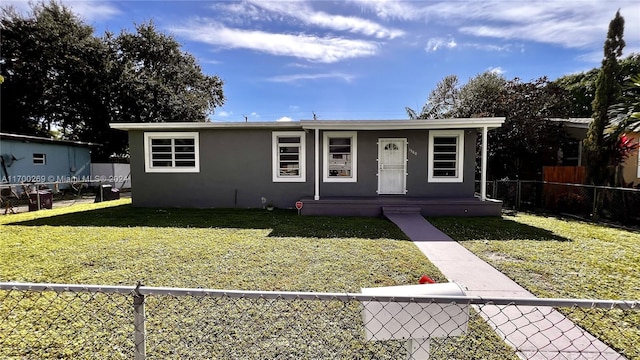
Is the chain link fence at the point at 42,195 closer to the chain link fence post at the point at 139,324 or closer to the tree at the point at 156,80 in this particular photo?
the tree at the point at 156,80

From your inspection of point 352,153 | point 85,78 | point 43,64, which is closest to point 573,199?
point 352,153

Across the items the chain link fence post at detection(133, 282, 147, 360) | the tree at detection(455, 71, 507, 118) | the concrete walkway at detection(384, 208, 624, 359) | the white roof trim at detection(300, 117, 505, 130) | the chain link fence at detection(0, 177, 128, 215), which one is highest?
the tree at detection(455, 71, 507, 118)

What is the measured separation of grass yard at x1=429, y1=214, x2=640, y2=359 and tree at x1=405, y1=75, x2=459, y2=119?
1252 centimetres

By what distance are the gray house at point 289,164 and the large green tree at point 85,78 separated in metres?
12.6

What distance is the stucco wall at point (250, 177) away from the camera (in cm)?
975

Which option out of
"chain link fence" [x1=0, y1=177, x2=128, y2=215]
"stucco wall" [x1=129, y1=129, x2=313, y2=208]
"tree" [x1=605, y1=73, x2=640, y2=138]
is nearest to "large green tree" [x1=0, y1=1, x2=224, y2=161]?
"chain link fence" [x1=0, y1=177, x2=128, y2=215]

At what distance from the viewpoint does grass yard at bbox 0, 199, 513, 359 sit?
8.50ft

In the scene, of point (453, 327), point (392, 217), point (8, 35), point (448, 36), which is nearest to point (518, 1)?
point (448, 36)

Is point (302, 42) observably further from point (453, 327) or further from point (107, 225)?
point (453, 327)

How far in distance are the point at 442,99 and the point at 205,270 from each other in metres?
19.6

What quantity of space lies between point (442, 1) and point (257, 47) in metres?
11.7

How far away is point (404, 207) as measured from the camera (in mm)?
8570

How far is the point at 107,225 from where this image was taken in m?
7.44

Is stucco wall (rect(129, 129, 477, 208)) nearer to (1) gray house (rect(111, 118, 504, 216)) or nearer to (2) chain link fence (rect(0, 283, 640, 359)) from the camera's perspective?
(1) gray house (rect(111, 118, 504, 216))
